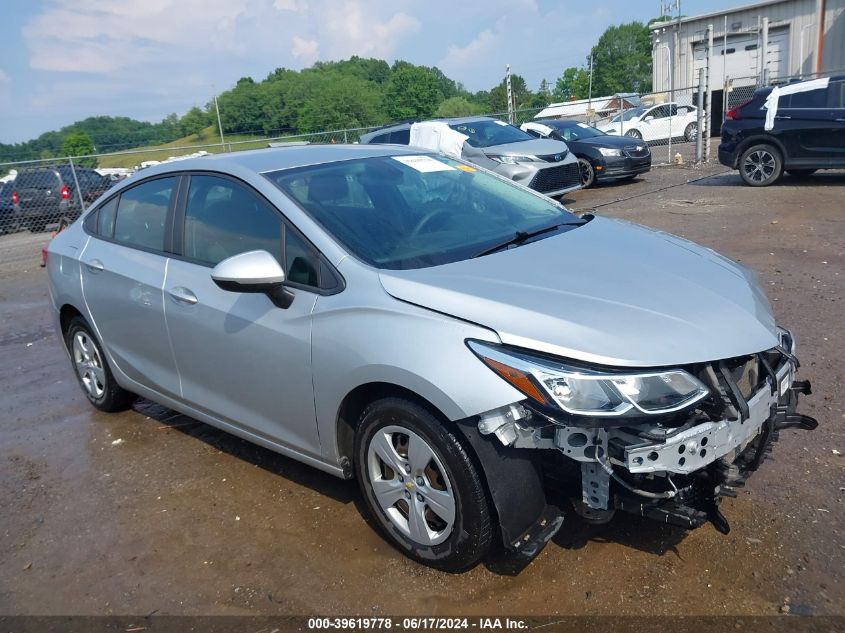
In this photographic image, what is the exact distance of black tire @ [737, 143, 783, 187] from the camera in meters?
12.8

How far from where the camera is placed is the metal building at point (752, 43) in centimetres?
3138

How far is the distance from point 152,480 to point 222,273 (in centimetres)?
165

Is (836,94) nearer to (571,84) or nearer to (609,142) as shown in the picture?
(609,142)

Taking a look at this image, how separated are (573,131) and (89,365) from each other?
45.6 feet

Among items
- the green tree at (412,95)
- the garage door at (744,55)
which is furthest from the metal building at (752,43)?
the green tree at (412,95)

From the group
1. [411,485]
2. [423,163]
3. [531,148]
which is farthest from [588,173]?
[411,485]

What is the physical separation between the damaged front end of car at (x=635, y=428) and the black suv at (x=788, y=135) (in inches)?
430

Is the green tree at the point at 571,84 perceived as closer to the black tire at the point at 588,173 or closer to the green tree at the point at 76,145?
the green tree at the point at 76,145

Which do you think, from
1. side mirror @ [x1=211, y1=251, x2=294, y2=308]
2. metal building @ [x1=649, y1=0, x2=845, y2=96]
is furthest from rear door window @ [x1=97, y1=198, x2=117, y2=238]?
metal building @ [x1=649, y1=0, x2=845, y2=96]

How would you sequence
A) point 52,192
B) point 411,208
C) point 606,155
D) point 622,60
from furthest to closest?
point 622,60
point 52,192
point 606,155
point 411,208

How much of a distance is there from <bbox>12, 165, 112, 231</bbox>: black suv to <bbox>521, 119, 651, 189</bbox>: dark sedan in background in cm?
986

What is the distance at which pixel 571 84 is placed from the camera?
11269 centimetres

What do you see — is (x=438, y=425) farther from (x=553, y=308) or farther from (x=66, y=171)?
(x=66, y=171)

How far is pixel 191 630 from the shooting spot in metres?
2.87
